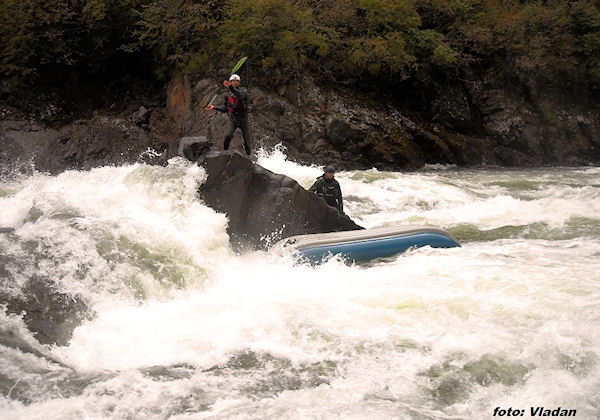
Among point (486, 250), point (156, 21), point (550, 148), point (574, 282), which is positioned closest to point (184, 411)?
point (574, 282)

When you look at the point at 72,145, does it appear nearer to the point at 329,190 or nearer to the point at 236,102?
the point at 236,102

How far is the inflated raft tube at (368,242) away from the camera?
6.45 meters

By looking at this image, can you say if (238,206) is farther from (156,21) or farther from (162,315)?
(156,21)

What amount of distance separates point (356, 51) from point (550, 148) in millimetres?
6330

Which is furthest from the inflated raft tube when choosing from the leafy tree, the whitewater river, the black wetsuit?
the leafy tree

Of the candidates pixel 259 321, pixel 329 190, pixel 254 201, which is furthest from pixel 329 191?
pixel 259 321

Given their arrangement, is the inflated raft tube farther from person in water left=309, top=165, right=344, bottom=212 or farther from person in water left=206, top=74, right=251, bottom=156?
person in water left=206, top=74, right=251, bottom=156

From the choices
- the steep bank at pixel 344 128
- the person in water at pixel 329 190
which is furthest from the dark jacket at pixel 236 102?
the steep bank at pixel 344 128

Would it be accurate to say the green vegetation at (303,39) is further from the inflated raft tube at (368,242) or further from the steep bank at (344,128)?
the inflated raft tube at (368,242)

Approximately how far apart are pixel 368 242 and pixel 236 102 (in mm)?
2913

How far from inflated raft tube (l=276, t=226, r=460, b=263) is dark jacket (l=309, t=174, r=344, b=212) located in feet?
4.28

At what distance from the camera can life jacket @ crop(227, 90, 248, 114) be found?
825 centimetres

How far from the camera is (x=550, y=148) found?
1748cm

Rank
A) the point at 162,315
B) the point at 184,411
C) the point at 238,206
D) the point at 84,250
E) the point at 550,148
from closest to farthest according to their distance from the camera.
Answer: the point at 184,411 < the point at 162,315 < the point at 84,250 < the point at 238,206 < the point at 550,148
